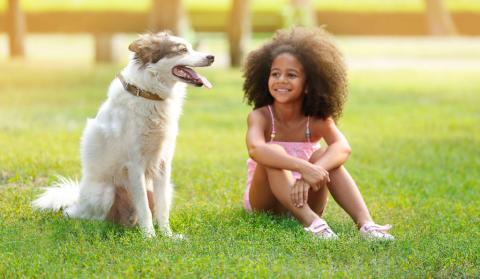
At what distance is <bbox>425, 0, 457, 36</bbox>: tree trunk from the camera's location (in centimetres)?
3797

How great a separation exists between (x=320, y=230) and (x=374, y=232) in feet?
1.21

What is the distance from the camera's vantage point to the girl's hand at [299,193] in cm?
646

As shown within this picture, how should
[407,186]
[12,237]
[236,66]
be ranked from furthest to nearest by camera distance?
[236,66] → [407,186] → [12,237]

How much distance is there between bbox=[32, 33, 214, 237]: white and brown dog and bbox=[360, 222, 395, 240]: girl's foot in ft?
4.24

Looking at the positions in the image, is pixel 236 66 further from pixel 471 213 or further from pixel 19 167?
pixel 471 213

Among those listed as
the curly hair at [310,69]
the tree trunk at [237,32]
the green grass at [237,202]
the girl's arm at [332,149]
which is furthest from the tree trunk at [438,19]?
the girl's arm at [332,149]

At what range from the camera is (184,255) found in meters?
5.83

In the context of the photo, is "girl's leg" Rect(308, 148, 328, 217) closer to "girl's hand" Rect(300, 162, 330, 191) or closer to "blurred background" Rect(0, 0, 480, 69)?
"girl's hand" Rect(300, 162, 330, 191)

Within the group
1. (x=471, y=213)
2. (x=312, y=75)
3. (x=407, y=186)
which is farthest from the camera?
(x=407, y=186)

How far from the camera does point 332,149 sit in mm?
6695

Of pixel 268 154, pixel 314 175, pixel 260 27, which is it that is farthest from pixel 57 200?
pixel 260 27

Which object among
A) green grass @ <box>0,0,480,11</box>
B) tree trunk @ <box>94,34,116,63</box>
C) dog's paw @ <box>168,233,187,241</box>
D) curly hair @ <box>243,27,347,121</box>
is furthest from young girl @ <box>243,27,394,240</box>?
green grass @ <box>0,0,480,11</box>

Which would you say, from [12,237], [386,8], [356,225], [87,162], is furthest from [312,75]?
[386,8]

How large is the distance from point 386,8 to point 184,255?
115ft
